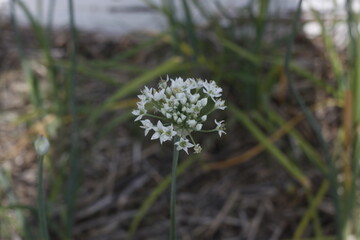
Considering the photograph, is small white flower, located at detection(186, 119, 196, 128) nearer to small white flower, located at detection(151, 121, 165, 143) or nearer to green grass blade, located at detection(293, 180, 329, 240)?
small white flower, located at detection(151, 121, 165, 143)

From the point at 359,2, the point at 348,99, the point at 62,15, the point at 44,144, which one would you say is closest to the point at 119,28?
the point at 62,15

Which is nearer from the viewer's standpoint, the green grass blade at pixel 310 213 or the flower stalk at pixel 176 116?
the flower stalk at pixel 176 116

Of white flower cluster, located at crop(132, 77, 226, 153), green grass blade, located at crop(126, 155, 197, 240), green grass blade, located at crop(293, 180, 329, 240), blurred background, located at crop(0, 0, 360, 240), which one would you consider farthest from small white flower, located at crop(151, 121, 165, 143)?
green grass blade, located at crop(293, 180, 329, 240)

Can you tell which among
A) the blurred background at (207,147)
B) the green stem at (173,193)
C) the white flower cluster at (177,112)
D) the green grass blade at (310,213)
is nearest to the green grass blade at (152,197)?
the blurred background at (207,147)

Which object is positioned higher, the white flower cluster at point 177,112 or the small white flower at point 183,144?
the white flower cluster at point 177,112

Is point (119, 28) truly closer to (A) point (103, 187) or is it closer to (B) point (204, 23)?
(B) point (204, 23)

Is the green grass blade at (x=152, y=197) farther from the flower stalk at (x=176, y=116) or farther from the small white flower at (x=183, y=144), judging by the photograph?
the small white flower at (x=183, y=144)

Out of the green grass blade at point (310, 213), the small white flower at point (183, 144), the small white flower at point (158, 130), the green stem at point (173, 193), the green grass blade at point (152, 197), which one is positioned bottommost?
the green stem at point (173, 193)

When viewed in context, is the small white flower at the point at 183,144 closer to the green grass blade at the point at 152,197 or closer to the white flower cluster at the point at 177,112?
the white flower cluster at the point at 177,112
